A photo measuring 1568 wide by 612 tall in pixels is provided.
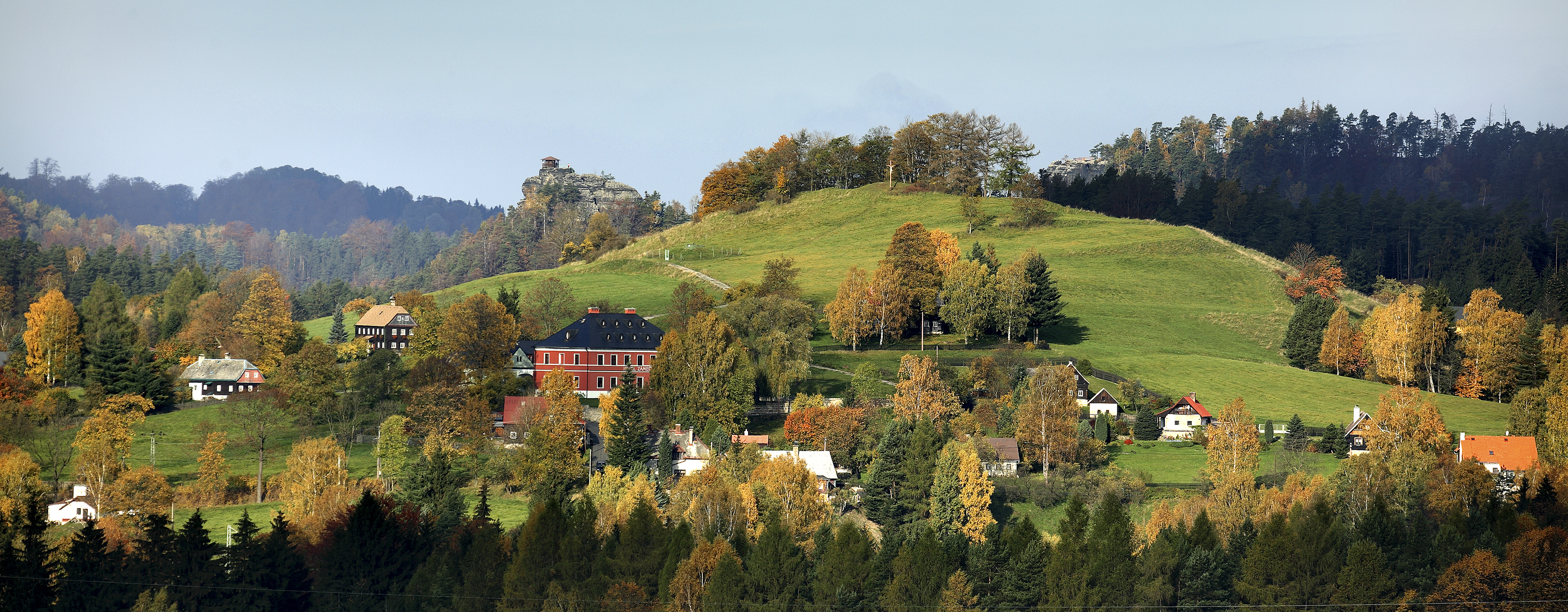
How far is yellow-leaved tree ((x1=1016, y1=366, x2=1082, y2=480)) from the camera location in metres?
66.1

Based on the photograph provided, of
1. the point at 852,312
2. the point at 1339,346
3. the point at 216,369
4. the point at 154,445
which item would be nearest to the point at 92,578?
the point at 154,445

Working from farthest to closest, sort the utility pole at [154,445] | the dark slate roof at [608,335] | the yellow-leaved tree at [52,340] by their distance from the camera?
the yellow-leaved tree at [52,340] < the dark slate roof at [608,335] < the utility pole at [154,445]

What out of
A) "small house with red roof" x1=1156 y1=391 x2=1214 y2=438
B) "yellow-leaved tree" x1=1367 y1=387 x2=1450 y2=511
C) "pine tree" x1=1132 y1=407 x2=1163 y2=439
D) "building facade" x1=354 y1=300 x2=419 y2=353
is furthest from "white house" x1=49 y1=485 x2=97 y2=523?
"yellow-leaved tree" x1=1367 y1=387 x2=1450 y2=511

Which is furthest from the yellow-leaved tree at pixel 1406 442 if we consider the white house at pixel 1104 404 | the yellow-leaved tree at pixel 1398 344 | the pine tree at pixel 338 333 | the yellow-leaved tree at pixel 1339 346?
the pine tree at pixel 338 333

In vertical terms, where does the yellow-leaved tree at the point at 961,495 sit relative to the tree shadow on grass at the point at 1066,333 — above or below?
below

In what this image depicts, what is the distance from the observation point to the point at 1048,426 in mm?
66750

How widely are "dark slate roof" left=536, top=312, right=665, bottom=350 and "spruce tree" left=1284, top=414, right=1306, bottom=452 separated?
38457 mm

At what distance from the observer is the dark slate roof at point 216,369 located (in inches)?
3344

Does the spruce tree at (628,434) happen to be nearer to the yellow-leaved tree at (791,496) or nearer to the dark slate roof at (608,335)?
the yellow-leaved tree at (791,496)

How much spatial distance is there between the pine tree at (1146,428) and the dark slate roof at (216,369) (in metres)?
59.0

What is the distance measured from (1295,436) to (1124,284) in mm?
43003

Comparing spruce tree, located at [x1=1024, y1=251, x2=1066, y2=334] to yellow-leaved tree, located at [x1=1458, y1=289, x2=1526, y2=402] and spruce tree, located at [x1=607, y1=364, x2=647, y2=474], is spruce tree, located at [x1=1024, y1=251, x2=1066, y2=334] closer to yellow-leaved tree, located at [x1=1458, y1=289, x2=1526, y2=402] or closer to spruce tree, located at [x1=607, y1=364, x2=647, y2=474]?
yellow-leaved tree, located at [x1=1458, y1=289, x2=1526, y2=402]

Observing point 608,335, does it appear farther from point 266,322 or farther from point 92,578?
point 92,578

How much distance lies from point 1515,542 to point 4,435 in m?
72.4
